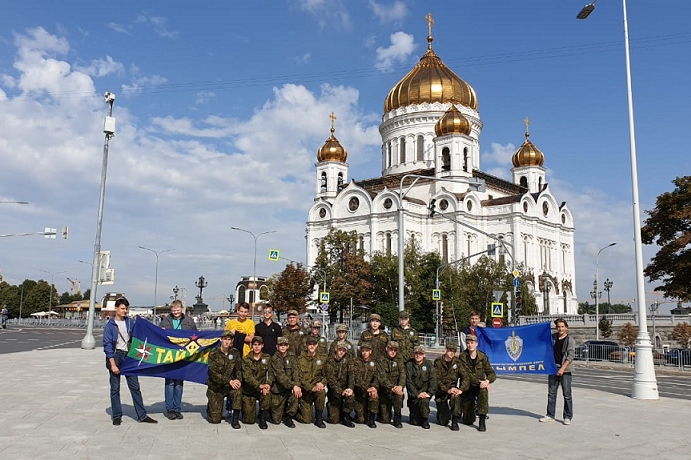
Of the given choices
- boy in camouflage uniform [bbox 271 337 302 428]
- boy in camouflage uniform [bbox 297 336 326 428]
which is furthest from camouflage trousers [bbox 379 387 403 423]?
boy in camouflage uniform [bbox 271 337 302 428]

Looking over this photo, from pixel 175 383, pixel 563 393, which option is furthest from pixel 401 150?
pixel 175 383

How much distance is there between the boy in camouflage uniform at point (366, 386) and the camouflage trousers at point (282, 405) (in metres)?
0.99

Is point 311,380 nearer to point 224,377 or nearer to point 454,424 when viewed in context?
point 224,377

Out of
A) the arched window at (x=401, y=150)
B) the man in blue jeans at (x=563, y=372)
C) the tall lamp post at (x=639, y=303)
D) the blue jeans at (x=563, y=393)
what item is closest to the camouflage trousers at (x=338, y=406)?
the man in blue jeans at (x=563, y=372)

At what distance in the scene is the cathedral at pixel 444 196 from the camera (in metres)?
63.4

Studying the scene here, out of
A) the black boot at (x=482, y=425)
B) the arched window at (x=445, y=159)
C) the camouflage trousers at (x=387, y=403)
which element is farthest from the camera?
the arched window at (x=445, y=159)

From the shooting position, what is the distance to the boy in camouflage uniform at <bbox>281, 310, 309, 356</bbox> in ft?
36.2

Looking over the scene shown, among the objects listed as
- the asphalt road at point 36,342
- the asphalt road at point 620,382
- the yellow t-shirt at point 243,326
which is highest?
the yellow t-shirt at point 243,326

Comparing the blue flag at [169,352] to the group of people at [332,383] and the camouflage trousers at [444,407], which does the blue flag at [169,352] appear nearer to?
the group of people at [332,383]

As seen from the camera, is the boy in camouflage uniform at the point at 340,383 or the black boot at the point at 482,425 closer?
the black boot at the point at 482,425

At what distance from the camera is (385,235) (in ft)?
212

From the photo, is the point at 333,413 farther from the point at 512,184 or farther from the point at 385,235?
the point at 512,184

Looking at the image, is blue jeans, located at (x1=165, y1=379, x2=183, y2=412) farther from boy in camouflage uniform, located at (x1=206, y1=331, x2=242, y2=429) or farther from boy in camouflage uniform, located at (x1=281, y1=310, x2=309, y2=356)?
boy in camouflage uniform, located at (x1=281, y1=310, x2=309, y2=356)

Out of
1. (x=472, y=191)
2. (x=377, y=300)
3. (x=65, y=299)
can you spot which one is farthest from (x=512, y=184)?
(x=65, y=299)
